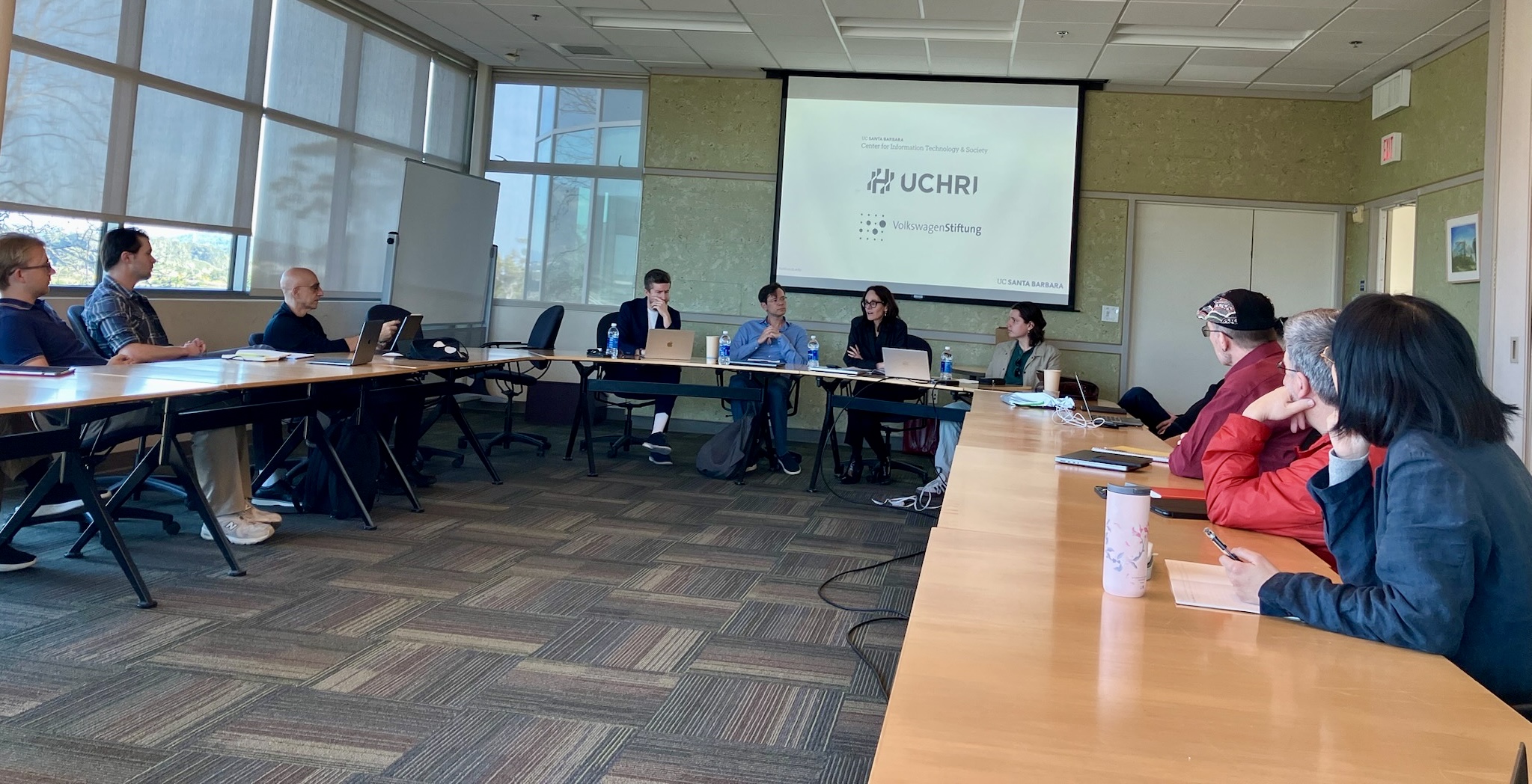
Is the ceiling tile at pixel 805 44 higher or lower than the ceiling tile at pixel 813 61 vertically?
lower

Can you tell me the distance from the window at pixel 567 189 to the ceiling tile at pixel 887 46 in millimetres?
2065

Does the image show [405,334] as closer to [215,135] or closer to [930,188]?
[215,135]

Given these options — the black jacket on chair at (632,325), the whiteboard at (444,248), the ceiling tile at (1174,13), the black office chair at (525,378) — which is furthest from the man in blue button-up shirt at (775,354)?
the ceiling tile at (1174,13)

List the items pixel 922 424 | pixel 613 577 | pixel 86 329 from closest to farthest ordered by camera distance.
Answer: pixel 613 577 → pixel 86 329 → pixel 922 424

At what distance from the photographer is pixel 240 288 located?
19.5 feet

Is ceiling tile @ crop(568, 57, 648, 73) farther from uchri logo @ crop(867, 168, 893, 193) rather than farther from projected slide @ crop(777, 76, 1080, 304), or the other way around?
uchri logo @ crop(867, 168, 893, 193)

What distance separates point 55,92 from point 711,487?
3.70 metres

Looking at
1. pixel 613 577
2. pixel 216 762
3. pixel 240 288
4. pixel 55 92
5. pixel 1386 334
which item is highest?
pixel 55 92

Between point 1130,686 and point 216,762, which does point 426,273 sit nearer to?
point 216,762

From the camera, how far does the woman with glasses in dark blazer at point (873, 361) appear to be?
626 cm

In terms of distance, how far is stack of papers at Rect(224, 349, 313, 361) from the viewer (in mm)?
4430

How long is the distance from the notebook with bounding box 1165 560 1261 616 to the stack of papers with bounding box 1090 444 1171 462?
120cm

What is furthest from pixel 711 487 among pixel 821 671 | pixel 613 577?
pixel 821 671

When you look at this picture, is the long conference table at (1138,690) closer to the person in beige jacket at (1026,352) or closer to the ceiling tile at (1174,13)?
the person in beige jacket at (1026,352)
